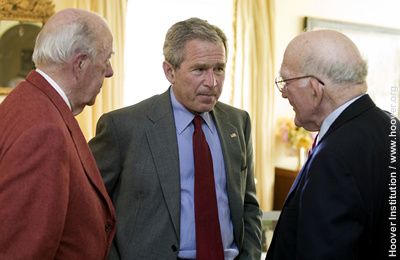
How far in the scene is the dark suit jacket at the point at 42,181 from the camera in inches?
46.2

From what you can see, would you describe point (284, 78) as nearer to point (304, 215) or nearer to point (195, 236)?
point (304, 215)

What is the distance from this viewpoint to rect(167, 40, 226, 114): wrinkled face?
191cm

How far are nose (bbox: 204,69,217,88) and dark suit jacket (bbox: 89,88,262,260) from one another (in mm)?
209

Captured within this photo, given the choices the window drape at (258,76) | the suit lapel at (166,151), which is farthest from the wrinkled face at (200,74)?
the window drape at (258,76)

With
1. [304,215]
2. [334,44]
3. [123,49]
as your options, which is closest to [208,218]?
[304,215]

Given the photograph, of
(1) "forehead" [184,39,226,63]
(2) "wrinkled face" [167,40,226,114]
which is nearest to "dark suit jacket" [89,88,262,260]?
(2) "wrinkled face" [167,40,226,114]

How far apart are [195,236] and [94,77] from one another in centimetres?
75

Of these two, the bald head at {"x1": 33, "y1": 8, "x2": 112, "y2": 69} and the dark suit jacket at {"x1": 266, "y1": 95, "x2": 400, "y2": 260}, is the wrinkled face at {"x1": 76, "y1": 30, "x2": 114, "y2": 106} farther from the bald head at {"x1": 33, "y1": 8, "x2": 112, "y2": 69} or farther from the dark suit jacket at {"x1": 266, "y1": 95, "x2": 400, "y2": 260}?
the dark suit jacket at {"x1": 266, "y1": 95, "x2": 400, "y2": 260}

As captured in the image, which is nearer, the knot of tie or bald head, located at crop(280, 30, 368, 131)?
bald head, located at crop(280, 30, 368, 131)

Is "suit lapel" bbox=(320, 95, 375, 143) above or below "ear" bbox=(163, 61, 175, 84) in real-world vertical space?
below

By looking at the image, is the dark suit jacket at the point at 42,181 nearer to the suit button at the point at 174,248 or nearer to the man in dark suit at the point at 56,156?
the man in dark suit at the point at 56,156

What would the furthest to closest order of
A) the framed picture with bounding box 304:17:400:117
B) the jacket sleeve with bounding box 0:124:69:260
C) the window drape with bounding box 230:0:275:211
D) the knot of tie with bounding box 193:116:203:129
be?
the framed picture with bounding box 304:17:400:117 → the window drape with bounding box 230:0:275:211 → the knot of tie with bounding box 193:116:203:129 → the jacket sleeve with bounding box 0:124:69:260

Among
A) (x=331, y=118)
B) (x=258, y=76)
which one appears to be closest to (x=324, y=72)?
(x=331, y=118)

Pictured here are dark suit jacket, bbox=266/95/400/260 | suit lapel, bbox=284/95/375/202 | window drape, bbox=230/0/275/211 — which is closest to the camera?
dark suit jacket, bbox=266/95/400/260
